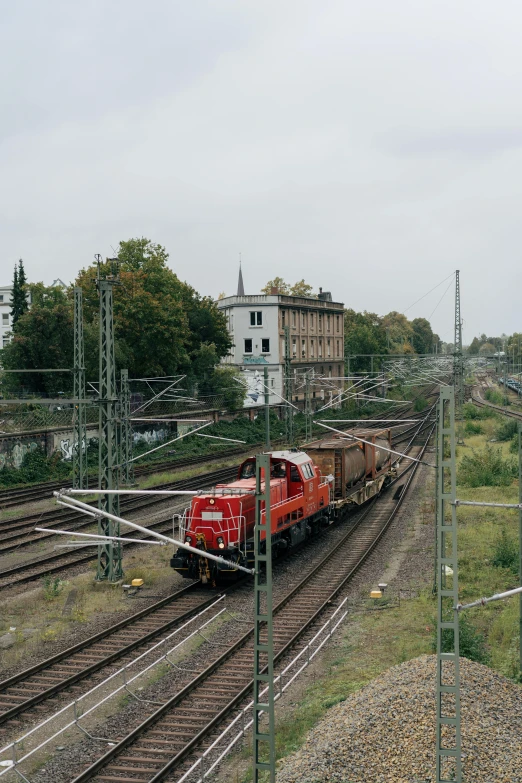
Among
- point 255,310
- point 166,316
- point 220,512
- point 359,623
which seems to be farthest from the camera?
point 255,310

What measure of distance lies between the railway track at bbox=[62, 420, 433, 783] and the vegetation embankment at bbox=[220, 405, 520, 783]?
0.91 meters

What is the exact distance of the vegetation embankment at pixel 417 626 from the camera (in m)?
14.0

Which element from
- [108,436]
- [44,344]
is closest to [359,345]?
[44,344]

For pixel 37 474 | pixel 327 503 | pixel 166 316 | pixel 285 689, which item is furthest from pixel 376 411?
pixel 285 689

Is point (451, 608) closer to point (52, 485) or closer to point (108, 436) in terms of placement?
point (108, 436)

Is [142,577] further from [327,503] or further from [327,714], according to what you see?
[327,714]

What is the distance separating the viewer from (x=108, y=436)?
69.0 feet

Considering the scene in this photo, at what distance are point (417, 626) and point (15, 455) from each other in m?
28.0

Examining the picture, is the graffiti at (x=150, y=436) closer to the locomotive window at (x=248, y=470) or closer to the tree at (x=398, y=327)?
the locomotive window at (x=248, y=470)

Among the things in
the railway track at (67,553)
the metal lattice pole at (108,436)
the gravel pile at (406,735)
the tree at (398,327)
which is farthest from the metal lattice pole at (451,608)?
the tree at (398,327)

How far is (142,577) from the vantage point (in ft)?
74.2

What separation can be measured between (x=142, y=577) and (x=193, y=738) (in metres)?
10.4

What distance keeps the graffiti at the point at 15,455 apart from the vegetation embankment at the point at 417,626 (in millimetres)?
21427

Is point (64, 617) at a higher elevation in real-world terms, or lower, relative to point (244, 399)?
lower
